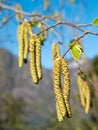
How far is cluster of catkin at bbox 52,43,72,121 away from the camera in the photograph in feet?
4.92

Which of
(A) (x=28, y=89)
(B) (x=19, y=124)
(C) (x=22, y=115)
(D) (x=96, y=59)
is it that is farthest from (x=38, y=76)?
(A) (x=28, y=89)

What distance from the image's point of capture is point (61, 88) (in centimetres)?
154

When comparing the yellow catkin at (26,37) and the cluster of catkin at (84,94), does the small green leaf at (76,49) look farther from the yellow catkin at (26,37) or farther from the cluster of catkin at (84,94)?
the cluster of catkin at (84,94)

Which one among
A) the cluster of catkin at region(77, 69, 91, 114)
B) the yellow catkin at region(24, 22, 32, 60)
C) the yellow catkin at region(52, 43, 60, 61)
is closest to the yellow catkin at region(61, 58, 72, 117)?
the yellow catkin at region(52, 43, 60, 61)

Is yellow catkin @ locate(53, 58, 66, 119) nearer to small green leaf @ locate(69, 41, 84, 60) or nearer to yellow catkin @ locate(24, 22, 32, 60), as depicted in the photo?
small green leaf @ locate(69, 41, 84, 60)

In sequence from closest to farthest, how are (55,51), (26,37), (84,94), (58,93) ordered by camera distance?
1. (58,93)
2. (55,51)
3. (26,37)
4. (84,94)

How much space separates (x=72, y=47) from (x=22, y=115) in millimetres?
15758

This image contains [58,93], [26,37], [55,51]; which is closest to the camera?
[58,93]

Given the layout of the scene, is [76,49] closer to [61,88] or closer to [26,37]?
[61,88]

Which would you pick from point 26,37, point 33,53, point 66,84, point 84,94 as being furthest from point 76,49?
point 84,94

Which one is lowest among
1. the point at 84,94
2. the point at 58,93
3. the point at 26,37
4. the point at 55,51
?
the point at 58,93

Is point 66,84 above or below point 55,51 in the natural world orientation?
below

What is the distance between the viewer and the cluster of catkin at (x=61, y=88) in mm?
1498

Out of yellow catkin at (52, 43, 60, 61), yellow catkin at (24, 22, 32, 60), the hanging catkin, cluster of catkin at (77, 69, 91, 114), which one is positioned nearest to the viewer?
the hanging catkin
